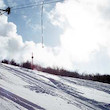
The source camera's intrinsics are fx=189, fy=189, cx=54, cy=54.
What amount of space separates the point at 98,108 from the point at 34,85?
4.09 m

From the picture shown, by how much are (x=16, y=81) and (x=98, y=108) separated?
5.20 meters

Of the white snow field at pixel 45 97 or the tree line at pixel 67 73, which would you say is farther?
the tree line at pixel 67 73

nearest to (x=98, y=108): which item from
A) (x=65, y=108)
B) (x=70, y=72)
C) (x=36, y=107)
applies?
(x=65, y=108)

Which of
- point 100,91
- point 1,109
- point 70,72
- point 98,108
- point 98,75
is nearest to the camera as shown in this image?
point 1,109

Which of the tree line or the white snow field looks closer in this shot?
the white snow field

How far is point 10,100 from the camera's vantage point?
7.85m

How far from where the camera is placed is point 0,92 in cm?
877

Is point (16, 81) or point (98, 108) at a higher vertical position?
point (16, 81)

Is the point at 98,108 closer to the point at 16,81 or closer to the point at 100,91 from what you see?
the point at 100,91

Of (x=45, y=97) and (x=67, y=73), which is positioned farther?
(x=67, y=73)

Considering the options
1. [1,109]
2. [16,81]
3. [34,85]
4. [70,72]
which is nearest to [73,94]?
[34,85]

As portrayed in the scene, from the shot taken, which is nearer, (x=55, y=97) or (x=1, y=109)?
(x=1, y=109)

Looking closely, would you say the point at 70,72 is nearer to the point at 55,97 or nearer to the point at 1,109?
the point at 55,97

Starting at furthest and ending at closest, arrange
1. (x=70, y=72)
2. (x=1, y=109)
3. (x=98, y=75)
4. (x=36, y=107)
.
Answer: (x=70, y=72) → (x=98, y=75) → (x=36, y=107) → (x=1, y=109)
